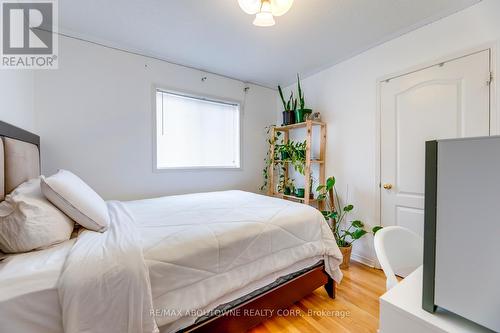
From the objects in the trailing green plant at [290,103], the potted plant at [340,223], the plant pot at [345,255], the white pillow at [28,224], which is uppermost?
the trailing green plant at [290,103]

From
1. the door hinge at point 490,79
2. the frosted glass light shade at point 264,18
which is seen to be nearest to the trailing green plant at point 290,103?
the frosted glass light shade at point 264,18

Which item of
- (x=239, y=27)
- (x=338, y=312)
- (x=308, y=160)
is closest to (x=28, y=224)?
(x=338, y=312)

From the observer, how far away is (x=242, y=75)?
9.94 feet

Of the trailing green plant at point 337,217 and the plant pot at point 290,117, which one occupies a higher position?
the plant pot at point 290,117

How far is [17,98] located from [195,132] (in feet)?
5.50

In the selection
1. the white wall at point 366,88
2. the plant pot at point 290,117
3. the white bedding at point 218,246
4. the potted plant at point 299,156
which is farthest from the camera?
the plant pot at point 290,117

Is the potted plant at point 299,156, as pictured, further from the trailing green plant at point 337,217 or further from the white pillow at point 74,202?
the white pillow at point 74,202

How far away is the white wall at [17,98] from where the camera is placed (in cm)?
134

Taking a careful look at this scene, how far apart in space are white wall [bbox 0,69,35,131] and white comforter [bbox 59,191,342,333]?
93cm

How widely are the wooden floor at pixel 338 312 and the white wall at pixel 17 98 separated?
7.46 ft

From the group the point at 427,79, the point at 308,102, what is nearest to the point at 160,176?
the point at 308,102

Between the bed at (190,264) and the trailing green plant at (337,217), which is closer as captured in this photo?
the bed at (190,264)

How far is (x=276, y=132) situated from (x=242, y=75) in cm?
104

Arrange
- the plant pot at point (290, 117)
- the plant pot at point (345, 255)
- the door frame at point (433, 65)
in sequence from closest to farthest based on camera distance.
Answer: the door frame at point (433, 65)
the plant pot at point (345, 255)
the plant pot at point (290, 117)
